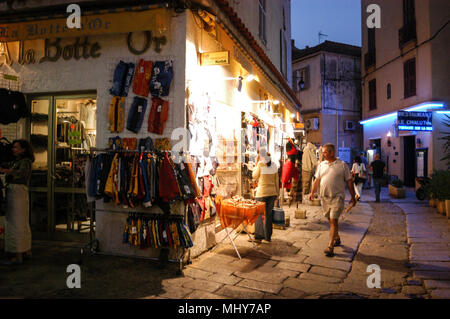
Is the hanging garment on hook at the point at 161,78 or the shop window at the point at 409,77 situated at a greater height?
the shop window at the point at 409,77

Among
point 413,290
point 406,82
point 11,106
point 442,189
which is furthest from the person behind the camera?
point 406,82

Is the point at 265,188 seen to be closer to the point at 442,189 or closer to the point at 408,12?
the point at 442,189

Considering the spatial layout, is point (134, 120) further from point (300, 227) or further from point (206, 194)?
point (300, 227)

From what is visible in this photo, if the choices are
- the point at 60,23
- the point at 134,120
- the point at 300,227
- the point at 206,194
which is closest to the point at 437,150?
the point at 300,227

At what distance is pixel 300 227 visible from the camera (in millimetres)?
8359

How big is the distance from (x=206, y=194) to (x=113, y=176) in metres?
1.74

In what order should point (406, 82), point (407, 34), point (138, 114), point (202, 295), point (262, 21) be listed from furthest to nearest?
point (406, 82), point (407, 34), point (262, 21), point (138, 114), point (202, 295)

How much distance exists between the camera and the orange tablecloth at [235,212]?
575cm

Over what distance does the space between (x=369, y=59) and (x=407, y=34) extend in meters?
5.10

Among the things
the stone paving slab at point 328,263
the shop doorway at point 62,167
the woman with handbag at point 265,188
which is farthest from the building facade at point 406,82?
the shop doorway at point 62,167

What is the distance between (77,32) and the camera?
18.4 feet

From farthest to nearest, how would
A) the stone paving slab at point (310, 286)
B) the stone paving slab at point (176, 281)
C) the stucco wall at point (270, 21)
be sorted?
the stucco wall at point (270, 21), the stone paving slab at point (176, 281), the stone paving slab at point (310, 286)

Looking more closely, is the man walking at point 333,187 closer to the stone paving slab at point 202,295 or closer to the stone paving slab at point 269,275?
the stone paving slab at point 269,275

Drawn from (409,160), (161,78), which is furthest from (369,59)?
(161,78)
